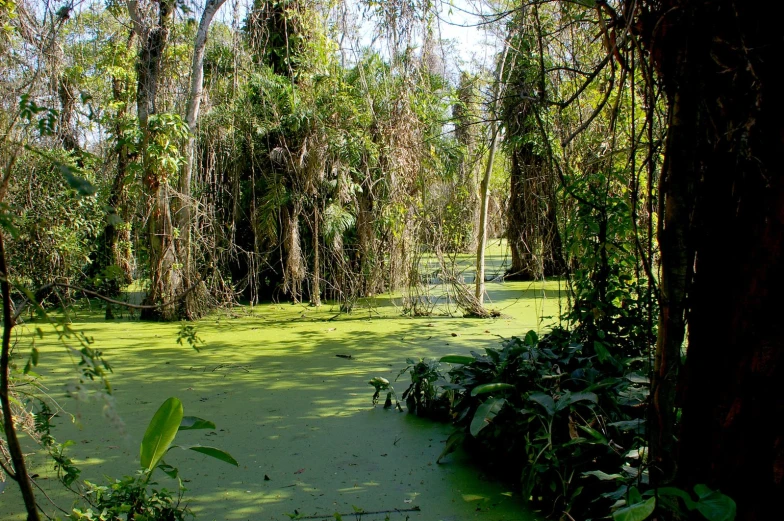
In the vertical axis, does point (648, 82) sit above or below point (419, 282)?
above

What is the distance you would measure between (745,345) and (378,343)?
430cm

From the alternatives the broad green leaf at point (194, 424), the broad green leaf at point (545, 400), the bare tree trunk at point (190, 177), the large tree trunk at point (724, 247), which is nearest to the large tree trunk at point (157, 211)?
the bare tree trunk at point (190, 177)

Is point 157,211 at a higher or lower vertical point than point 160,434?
higher

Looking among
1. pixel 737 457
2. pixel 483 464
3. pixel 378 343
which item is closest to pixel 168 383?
pixel 378 343

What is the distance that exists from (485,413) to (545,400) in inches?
11.8

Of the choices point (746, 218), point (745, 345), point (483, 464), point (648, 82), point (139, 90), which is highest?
point (139, 90)

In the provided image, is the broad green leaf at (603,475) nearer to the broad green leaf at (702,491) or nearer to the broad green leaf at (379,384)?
the broad green leaf at (702,491)

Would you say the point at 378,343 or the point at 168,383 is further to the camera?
the point at 378,343

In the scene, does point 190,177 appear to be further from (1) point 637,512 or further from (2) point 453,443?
(1) point 637,512

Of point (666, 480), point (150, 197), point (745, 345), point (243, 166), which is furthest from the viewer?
point (243, 166)

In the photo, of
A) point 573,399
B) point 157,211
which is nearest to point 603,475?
point 573,399

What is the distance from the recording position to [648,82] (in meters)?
1.79

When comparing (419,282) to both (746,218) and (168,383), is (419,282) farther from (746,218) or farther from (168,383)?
(746,218)

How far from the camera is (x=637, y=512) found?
167cm
